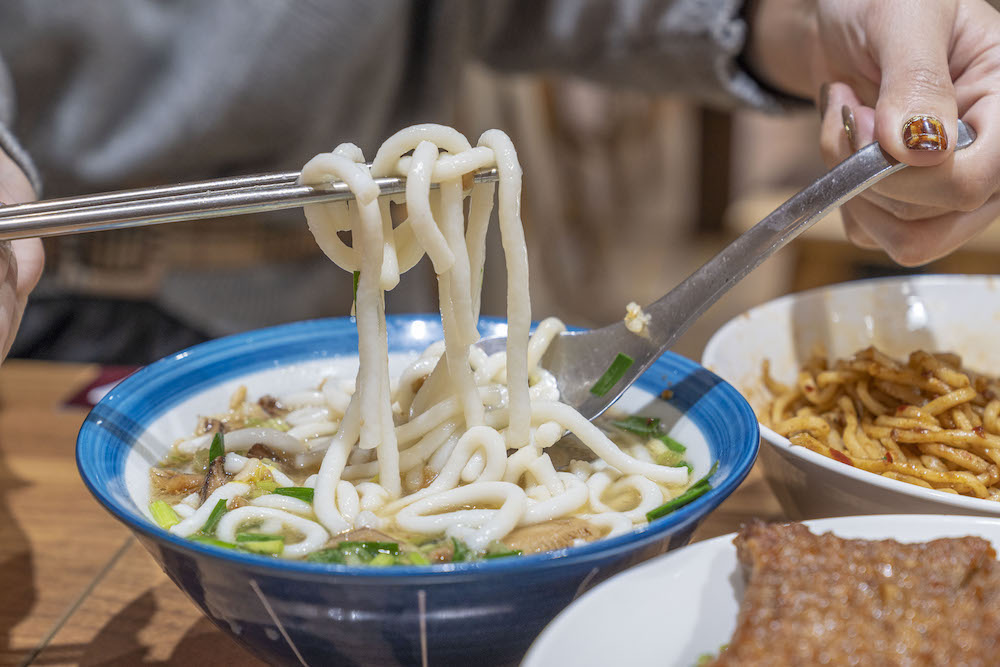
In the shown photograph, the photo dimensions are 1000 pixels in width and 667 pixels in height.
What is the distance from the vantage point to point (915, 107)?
127 cm

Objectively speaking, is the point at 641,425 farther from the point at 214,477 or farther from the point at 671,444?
the point at 214,477

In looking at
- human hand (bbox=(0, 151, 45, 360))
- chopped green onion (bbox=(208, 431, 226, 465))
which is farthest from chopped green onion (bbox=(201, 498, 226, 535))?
human hand (bbox=(0, 151, 45, 360))

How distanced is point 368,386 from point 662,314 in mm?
460

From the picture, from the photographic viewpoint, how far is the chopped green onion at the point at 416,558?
100cm

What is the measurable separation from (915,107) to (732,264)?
34cm

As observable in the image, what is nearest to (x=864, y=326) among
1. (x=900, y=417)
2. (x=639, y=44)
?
(x=900, y=417)

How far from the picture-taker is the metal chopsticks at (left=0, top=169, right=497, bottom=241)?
0.99 metres

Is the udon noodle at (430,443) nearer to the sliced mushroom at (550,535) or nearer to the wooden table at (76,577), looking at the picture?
the sliced mushroom at (550,535)

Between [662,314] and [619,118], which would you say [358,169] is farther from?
[619,118]

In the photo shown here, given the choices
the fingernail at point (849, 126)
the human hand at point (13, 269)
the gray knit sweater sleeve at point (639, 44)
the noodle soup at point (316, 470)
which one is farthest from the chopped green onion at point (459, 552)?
the gray knit sweater sleeve at point (639, 44)

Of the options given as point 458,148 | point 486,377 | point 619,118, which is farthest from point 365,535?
point 619,118

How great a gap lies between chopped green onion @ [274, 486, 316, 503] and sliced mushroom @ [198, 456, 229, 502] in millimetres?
88

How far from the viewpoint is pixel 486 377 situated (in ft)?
4.62

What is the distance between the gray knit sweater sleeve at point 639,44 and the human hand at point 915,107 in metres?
0.42
